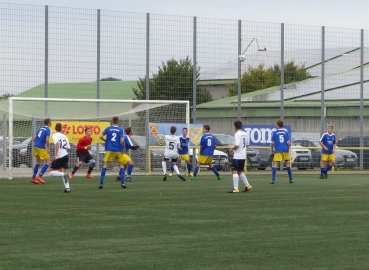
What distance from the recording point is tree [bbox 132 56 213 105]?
33625 millimetres

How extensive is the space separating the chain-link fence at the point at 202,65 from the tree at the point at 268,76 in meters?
0.05

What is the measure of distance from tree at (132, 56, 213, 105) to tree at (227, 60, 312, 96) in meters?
3.16

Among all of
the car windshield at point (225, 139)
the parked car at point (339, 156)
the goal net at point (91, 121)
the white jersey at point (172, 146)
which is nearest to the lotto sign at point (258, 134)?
the car windshield at point (225, 139)

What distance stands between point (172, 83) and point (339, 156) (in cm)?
863

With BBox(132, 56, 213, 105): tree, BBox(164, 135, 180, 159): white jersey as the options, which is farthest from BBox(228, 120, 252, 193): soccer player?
BBox(132, 56, 213, 105): tree

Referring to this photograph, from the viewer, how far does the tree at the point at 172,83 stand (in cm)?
3362

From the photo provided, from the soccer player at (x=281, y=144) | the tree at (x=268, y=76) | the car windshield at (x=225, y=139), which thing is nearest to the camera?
the soccer player at (x=281, y=144)

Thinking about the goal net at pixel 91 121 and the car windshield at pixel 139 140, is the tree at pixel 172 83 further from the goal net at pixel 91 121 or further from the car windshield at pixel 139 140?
the car windshield at pixel 139 140

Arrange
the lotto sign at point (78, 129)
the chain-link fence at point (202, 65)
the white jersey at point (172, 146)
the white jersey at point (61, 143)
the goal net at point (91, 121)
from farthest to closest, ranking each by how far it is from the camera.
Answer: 1. the chain-link fence at point (202, 65)
2. the lotto sign at point (78, 129)
3. the goal net at point (91, 121)
4. the white jersey at point (172, 146)
5. the white jersey at point (61, 143)

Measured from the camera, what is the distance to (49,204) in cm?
1586

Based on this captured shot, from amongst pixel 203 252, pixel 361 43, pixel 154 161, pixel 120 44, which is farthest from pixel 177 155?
pixel 203 252

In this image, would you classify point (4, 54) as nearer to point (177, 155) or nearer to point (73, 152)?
point (73, 152)

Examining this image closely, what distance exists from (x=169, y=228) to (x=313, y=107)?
26.3 metres

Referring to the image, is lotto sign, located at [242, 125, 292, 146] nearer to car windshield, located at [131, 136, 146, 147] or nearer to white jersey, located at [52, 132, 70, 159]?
car windshield, located at [131, 136, 146, 147]
